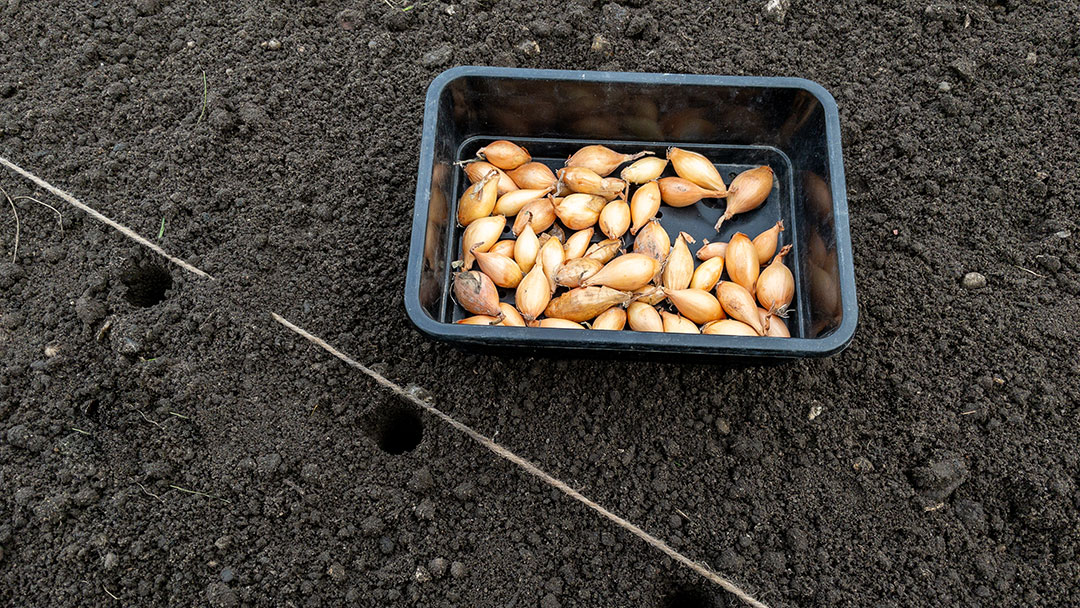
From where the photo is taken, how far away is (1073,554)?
4.90ft

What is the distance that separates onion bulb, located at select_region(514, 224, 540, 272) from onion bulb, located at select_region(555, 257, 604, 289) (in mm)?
77

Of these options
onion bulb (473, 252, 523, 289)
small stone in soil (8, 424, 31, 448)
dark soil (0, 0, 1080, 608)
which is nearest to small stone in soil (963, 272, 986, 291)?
dark soil (0, 0, 1080, 608)

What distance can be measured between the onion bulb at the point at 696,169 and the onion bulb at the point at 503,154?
1.26ft

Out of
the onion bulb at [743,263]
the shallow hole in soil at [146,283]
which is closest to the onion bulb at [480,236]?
the onion bulb at [743,263]

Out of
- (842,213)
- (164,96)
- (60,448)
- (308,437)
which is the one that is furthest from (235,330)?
(842,213)

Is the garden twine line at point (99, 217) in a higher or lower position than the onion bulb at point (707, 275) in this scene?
lower

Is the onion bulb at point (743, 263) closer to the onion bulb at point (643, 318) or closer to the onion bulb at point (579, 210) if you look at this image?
the onion bulb at point (643, 318)

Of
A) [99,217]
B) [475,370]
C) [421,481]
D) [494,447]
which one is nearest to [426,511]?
[421,481]

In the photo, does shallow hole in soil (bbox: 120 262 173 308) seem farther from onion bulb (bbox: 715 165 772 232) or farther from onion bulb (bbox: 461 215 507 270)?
onion bulb (bbox: 715 165 772 232)

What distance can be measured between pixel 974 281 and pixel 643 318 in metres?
0.86

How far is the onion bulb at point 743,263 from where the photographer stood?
1.61 metres

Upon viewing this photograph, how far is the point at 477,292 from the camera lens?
1561 millimetres

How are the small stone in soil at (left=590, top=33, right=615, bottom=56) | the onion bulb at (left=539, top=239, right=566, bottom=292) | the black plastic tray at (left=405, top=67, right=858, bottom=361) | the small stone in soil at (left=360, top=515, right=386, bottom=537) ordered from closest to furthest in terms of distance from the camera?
the black plastic tray at (left=405, top=67, right=858, bottom=361) < the small stone in soil at (left=360, top=515, right=386, bottom=537) < the onion bulb at (left=539, top=239, right=566, bottom=292) < the small stone in soil at (left=590, top=33, right=615, bottom=56)

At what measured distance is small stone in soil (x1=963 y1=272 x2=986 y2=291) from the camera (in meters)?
1.74
